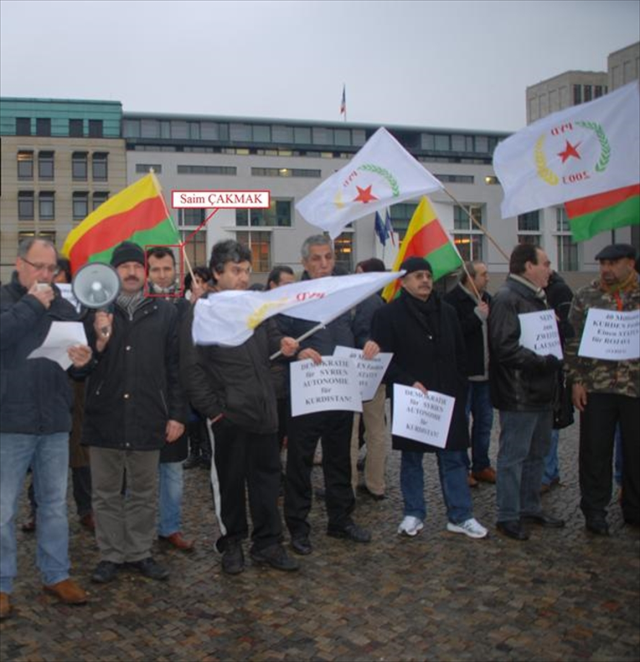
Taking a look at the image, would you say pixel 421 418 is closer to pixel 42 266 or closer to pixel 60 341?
pixel 60 341

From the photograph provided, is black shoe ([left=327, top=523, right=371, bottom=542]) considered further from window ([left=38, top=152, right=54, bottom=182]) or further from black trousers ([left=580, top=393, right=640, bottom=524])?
window ([left=38, top=152, right=54, bottom=182])

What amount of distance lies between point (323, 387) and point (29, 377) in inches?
85.0

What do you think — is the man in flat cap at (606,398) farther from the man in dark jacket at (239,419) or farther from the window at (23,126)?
the window at (23,126)

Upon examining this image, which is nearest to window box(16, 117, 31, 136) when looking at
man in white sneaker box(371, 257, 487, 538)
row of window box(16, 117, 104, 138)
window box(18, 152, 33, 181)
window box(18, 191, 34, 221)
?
row of window box(16, 117, 104, 138)

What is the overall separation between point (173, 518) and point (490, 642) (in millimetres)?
2829

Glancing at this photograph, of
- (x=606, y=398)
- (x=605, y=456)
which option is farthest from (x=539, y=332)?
(x=605, y=456)

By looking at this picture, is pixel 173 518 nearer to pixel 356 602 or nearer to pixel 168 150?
pixel 356 602

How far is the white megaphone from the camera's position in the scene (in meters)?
4.64

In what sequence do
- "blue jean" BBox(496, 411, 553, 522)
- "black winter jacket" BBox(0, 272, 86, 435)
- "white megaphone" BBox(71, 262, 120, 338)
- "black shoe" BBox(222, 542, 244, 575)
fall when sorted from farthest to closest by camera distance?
"blue jean" BBox(496, 411, 553, 522) < "black shoe" BBox(222, 542, 244, 575) < "white megaphone" BBox(71, 262, 120, 338) < "black winter jacket" BBox(0, 272, 86, 435)

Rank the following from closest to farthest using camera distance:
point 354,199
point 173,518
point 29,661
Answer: point 29,661
point 173,518
point 354,199

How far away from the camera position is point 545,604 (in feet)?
15.3

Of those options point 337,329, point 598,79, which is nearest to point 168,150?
point 598,79

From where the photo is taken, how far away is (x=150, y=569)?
529cm

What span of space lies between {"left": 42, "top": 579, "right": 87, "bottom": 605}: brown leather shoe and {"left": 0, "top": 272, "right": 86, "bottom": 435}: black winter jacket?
101cm
